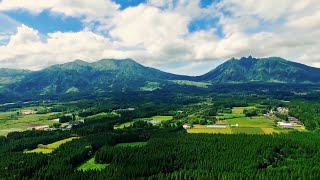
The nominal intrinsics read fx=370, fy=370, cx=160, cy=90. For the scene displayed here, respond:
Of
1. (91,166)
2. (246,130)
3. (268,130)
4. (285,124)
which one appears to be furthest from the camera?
(285,124)

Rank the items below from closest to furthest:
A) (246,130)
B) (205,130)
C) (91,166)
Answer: (91,166) → (246,130) → (205,130)

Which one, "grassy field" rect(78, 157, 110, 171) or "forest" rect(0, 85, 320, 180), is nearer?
"forest" rect(0, 85, 320, 180)

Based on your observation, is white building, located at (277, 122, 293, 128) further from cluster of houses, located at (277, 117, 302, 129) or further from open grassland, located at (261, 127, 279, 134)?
open grassland, located at (261, 127, 279, 134)

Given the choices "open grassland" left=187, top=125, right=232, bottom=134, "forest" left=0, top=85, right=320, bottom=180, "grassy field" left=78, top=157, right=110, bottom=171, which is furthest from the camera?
"open grassland" left=187, top=125, right=232, bottom=134

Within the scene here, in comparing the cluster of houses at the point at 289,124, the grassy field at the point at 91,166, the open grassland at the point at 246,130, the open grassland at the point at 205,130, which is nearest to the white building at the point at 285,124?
the cluster of houses at the point at 289,124

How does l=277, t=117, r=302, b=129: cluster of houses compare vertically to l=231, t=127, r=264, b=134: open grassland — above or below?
above

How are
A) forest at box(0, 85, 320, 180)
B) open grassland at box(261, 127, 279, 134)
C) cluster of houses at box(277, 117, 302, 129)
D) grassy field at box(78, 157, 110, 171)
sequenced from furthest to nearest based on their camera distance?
1. cluster of houses at box(277, 117, 302, 129)
2. open grassland at box(261, 127, 279, 134)
3. grassy field at box(78, 157, 110, 171)
4. forest at box(0, 85, 320, 180)

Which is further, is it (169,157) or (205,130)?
(205,130)

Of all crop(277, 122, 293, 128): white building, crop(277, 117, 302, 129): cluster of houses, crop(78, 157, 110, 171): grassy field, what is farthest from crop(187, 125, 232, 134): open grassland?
crop(78, 157, 110, 171): grassy field

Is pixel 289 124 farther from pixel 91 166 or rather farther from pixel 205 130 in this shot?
pixel 91 166

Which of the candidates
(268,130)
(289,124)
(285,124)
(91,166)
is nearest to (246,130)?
(268,130)

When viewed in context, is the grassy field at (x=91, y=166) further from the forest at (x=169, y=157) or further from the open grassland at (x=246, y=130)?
the open grassland at (x=246, y=130)

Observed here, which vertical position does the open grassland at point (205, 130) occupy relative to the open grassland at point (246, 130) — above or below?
below
